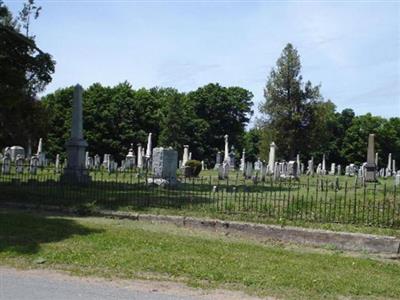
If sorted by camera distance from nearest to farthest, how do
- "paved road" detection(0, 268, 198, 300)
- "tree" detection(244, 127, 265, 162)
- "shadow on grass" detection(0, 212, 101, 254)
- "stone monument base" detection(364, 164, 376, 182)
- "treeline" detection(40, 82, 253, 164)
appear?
"paved road" detection(0, 268, 198, 300)
"shadow on grass" detection(0, 212, 101, 254)
"stone monument base" detection(364, 164, 376, 182)
"treeline" detection(40, 82, 253, 164)
"tree" detection(244, 127, 265, 162)

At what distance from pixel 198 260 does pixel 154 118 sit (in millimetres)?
60689

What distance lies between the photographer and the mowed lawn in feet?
23.8

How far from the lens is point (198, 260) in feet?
27.7

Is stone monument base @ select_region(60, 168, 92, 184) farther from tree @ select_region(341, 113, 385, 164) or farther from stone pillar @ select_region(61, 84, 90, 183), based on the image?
tree @ select_region(341, 113, 385, 164)

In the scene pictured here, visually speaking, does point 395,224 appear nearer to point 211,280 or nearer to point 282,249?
point 282,249

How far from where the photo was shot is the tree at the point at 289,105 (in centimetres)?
4784

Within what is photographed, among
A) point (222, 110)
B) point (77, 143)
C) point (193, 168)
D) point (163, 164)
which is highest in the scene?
point (222, 110)

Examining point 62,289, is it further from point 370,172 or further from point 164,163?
Answer: point 370,172

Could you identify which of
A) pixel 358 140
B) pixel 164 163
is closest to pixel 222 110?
pixel 358 140

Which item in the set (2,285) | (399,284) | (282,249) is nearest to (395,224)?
(282,249)

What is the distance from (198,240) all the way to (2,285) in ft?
14.2

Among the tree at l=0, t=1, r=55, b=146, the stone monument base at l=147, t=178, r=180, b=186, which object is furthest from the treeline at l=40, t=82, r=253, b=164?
the stone monument base at l=147, t=178, r=180, b=186

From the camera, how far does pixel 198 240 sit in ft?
33.7

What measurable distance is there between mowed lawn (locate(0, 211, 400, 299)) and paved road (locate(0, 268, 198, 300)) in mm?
505
